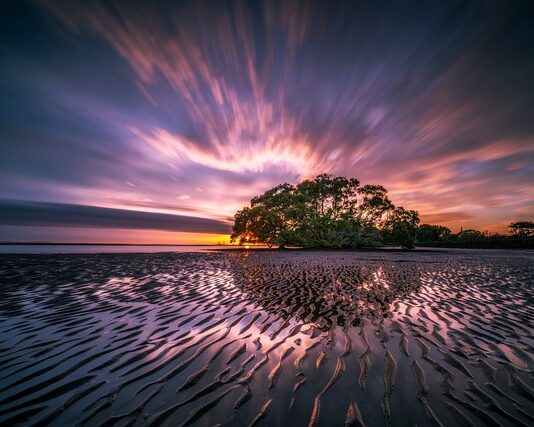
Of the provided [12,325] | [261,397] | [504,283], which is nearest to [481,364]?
[261,397]

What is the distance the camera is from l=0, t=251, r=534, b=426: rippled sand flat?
3.14 m

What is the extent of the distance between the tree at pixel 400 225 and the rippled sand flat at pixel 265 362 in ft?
167

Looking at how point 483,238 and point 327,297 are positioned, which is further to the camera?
point 483,238

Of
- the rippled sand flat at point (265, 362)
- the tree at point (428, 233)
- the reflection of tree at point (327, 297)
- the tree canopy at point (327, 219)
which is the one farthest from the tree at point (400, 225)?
the tree at point (428, 233)

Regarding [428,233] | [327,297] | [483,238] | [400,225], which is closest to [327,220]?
[400,225]

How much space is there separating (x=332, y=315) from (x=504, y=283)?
12.2 m

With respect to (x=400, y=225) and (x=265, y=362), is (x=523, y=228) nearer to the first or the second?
(x=400, y=225)

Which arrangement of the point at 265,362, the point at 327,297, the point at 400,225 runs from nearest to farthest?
the point at 265,362 < the point at 327,297 < the point at 400,225

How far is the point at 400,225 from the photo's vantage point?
182 feet

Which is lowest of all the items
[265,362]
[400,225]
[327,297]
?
[265,362]

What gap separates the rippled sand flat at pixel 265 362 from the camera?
3145mm

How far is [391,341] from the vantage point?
5512 millimetres

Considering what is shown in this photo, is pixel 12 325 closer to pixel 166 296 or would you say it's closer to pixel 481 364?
pixel 166 296

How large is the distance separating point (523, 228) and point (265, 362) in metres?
141
